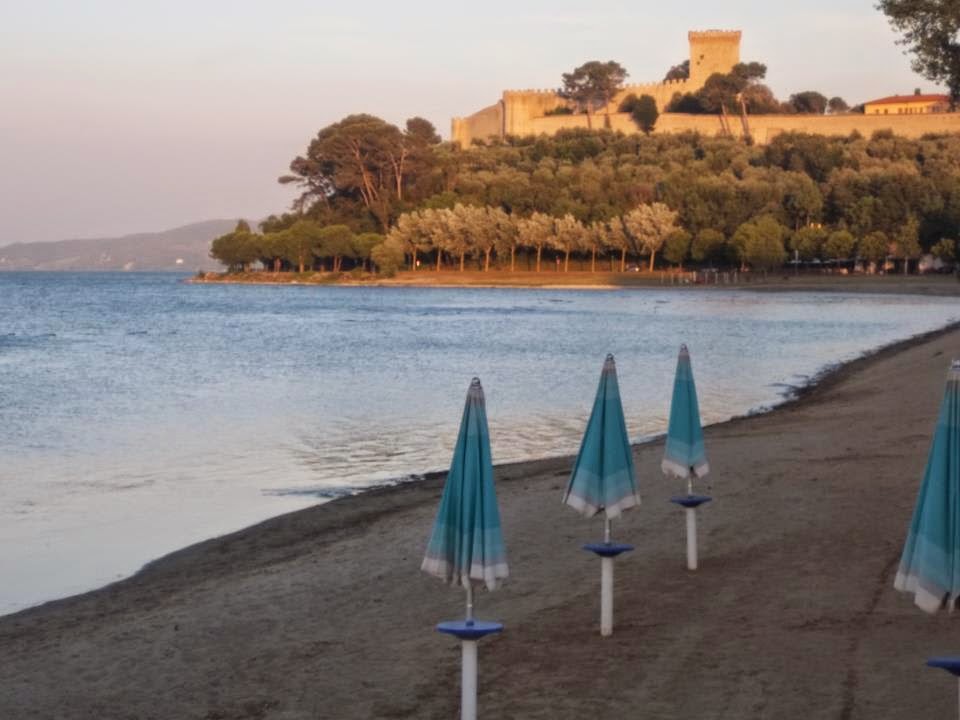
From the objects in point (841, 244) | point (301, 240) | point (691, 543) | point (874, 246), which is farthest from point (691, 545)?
point (301, 240)

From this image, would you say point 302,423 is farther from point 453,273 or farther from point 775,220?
point 453,273

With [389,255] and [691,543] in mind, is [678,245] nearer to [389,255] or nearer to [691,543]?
[389,255]

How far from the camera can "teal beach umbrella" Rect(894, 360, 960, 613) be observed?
15.3 ft

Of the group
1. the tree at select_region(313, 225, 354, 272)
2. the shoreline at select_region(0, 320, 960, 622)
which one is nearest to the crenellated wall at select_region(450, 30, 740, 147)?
the tree at select_region(313, 225, 354, 272)

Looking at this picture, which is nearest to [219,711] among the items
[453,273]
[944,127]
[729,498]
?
[729,498]

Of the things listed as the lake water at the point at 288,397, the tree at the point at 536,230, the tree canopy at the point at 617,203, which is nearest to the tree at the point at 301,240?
the tree canopy at the point at 617,203

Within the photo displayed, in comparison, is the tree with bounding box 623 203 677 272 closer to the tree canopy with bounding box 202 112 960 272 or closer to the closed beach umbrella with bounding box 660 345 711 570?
the tree canopy with bounding box 202 112 960 272

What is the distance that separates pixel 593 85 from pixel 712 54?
43.5ft

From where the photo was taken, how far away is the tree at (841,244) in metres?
90.1

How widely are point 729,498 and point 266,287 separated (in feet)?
364

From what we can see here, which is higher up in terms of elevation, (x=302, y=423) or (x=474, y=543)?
(x=474, y=543)

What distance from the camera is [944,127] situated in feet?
413

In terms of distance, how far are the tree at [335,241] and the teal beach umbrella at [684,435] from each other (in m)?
106

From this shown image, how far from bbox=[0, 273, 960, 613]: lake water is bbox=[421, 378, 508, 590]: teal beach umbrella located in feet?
15.3
